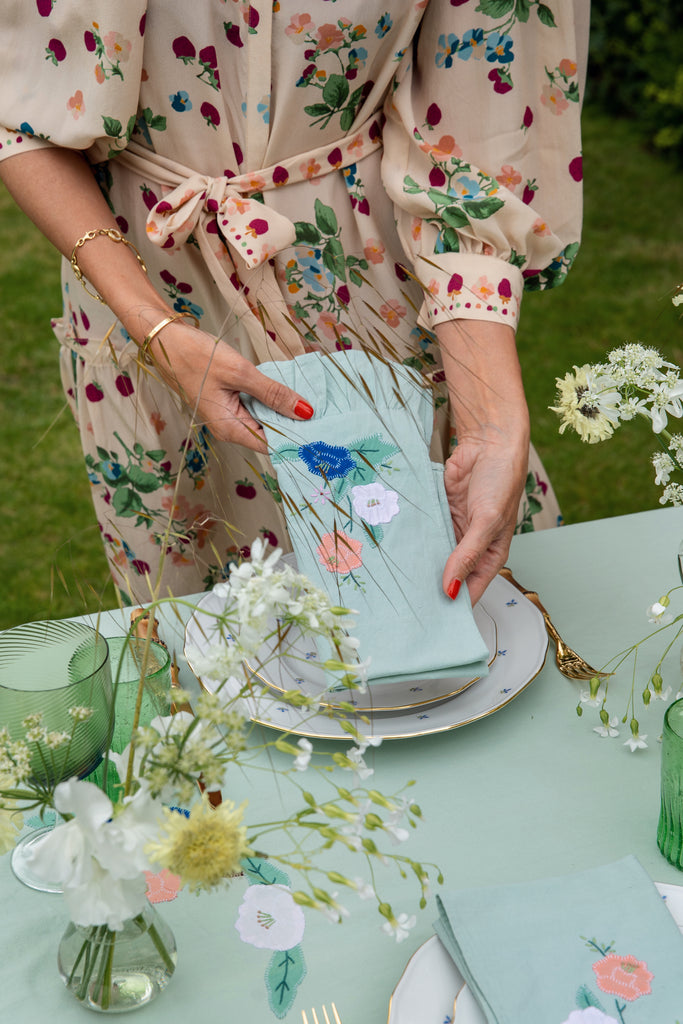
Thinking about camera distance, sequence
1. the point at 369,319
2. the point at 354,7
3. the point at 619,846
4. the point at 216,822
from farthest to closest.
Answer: the point at 369,319 < the point at 354,7 < the point at 619,846 < the point at 216,822

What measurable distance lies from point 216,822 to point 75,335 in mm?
997

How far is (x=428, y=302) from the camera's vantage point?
120 cm

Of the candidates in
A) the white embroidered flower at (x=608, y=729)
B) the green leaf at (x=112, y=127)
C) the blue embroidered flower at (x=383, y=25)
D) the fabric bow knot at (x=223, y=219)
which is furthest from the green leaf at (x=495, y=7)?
the white embroidered flower at (x=608, y=729)

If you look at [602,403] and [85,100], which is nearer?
[602,403]

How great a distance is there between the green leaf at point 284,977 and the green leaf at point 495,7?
99cm

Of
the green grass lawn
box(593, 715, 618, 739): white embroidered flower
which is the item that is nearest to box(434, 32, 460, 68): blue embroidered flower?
box(593, 715, 618, 739): white embroidered flower

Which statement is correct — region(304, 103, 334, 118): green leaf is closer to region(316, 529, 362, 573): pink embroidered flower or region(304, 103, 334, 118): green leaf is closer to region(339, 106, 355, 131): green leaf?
region(339, 106, 355, 131): green leaf

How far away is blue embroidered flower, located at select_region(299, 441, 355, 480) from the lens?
3.06 ft

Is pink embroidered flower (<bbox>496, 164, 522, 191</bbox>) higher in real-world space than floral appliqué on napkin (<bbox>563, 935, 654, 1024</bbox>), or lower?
higher

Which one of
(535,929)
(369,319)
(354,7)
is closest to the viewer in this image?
(535,929)

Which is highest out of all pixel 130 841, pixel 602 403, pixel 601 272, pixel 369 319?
pixel 130 841

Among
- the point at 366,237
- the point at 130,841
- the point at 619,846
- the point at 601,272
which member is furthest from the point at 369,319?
the point at 601,272

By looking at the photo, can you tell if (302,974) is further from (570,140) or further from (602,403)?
(570,140)

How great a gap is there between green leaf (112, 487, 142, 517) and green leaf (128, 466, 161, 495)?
1 centimetres
